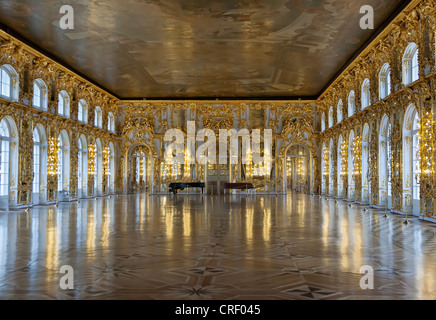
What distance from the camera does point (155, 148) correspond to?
26.8 metres

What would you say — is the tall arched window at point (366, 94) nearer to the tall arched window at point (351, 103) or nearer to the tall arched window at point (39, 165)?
the tall arched window at point (351, 103)

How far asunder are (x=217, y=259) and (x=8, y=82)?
42.4 feet

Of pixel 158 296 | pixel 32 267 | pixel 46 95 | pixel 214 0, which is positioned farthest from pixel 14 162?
pixel 158 296

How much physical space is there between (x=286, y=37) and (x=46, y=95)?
443 inches

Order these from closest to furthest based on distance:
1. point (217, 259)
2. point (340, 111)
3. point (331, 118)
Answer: point (217, 259)
point (340, 111)
point (331, 118)

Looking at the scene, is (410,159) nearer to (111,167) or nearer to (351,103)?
(351,103)

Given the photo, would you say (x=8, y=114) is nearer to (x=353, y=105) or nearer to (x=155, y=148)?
(x=155, y=148)

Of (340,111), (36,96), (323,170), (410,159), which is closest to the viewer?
(410,159)

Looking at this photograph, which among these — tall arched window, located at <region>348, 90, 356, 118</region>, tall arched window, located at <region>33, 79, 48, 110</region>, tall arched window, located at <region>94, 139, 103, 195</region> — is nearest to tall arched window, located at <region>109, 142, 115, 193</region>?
tall arched window, located at <region>94, 139, 103, 195</region>

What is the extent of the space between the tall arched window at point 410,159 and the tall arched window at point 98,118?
1817 centimetres

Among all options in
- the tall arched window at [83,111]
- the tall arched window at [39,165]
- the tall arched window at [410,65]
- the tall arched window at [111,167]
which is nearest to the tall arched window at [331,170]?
the tall arched window at [410,65]

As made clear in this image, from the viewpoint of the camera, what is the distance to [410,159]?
13.1 m

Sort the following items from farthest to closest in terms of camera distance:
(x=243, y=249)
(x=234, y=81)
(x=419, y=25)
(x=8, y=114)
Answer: (x=234, y=81) < (x=8, y=114) < (x=419, y=25) < (x=243, y=249)

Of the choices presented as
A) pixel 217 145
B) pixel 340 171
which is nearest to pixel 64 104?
pixel 217 145
